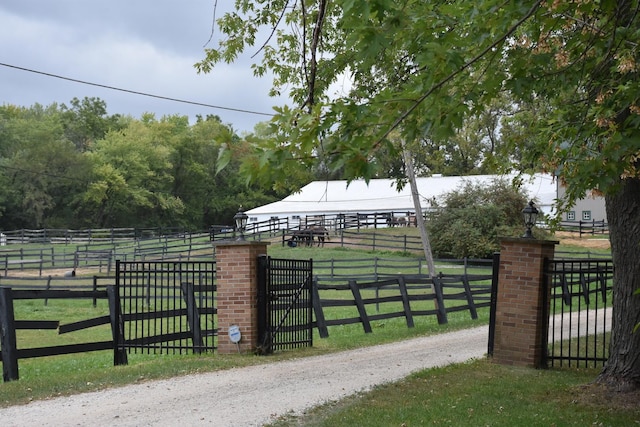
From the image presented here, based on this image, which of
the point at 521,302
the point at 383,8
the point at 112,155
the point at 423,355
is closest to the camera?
the point at 383,8

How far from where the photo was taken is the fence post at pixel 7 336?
1024 cm

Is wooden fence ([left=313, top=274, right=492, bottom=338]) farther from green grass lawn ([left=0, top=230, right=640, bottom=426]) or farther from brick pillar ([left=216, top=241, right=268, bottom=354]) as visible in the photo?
brick pillar ([left=216, top=241, right=268, bottom=354])

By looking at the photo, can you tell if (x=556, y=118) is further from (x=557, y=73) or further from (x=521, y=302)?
(x=521, y=302)

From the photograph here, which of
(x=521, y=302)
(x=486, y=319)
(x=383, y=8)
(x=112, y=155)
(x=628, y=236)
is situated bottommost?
(x=486, y=319)

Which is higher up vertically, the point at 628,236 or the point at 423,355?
the point at 628,236

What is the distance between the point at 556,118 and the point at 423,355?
5.50 m

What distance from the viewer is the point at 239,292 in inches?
514

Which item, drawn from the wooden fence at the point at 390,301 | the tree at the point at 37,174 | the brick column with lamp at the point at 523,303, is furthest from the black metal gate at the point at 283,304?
the tree at the point at 37,174

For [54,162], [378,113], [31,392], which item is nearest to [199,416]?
[31,392]

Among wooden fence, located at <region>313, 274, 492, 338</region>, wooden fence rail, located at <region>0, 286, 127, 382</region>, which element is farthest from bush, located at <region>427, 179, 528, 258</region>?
wooden fence rail, located at <region>0, 286, 127, 382</region>

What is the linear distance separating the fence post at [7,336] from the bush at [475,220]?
30630mm

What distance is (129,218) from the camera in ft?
271

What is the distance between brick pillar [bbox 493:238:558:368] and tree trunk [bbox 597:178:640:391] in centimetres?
168

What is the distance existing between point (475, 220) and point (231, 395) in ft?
104
